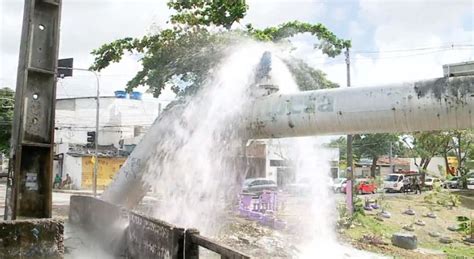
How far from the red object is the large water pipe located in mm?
25869

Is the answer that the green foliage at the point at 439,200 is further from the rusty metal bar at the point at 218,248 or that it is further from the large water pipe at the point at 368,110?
the rusty metal bar at the point at 218,248

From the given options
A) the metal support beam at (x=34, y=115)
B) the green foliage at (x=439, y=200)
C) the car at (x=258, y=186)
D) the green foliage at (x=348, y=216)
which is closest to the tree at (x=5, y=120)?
the car at (x=258, y=186)

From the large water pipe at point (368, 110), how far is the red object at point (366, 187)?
25869mm

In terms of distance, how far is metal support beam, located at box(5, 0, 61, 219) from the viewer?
19.5 ft

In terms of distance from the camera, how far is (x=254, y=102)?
8281 mm

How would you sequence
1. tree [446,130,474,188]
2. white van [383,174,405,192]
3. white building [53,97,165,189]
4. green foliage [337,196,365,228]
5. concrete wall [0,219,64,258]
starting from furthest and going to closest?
white building [53,97,165,189] → white van [383,174,405,192] → tree [446,130,474,188] → green foliage [337,196,365,228] → concrete wall [0,219,64,258]

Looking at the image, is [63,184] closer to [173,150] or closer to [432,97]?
[173,150]

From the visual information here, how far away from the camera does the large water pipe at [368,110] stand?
19.6ft

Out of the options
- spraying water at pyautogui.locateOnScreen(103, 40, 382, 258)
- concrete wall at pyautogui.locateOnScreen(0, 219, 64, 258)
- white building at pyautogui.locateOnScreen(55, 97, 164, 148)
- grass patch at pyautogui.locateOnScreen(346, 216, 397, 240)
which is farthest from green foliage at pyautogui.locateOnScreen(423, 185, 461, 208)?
white building at pyautogui.locateOnScreen(55, 97, 164, 148)

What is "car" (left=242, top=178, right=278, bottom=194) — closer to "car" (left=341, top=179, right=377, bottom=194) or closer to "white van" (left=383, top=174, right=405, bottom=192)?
"car" (left=341, top=179, right=377, bottom=194)

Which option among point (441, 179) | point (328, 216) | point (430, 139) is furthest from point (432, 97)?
point (430, 139)

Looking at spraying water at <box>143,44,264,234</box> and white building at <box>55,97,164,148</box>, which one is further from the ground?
white building at <box>55,97,164,148</box>

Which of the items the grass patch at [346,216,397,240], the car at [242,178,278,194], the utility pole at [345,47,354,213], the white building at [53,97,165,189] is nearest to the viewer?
the grass patch at [346,216,397,240]

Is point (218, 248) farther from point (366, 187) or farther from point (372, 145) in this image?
point (372, 145)
